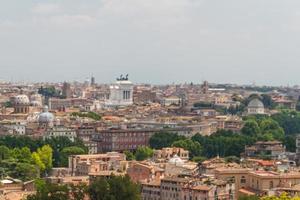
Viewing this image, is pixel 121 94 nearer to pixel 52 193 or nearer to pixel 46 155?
pixel 46 155

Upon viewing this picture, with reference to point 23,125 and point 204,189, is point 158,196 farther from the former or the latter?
point 23,125

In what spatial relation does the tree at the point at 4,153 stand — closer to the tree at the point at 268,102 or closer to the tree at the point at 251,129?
the tree at the point at 251,129

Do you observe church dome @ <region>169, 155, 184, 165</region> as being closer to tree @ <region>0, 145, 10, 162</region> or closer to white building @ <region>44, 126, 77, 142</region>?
tree @ <region>0, 145, 10, 162</region>

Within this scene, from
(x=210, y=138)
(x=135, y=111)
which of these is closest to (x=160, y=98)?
(x=135, y=111)

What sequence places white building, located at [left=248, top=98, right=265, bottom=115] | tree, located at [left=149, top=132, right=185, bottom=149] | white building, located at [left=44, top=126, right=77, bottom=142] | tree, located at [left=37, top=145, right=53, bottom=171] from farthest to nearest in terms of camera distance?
white building, located at [left=248, top=98, right=265, bottom=115], white building, located at [left=44, top=126, right=77, bottom=142], tree, located at [left=149, top=132, right=185, bottom=149], tree, located at [left=37, top=145, right=53, bottom=171]

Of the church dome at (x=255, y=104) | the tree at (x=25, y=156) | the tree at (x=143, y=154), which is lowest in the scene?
the tree at (x=143, y=154)

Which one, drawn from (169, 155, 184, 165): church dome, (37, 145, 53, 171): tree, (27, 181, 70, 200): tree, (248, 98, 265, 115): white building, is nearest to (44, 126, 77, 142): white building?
(37, 145, 53, 171): tree

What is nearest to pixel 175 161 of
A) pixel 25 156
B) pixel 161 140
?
pixel 25 156

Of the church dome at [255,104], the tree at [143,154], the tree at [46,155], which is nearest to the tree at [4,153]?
the tree at [46,155]
